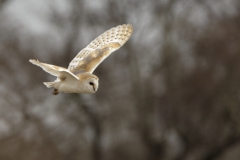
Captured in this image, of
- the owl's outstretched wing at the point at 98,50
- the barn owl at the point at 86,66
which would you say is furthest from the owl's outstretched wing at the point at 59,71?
the owl's outstretched wing at the point at 98,50

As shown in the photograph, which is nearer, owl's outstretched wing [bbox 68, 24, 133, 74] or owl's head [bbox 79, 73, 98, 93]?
owl's head [bbox 79, 73, 98, 93]

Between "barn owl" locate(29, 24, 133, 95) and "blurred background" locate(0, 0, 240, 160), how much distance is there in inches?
358

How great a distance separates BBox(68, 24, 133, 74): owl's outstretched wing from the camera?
710 cm

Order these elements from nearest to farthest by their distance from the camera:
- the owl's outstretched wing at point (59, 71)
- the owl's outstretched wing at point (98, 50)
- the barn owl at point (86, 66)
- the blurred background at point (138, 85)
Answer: the owl's outstretched wing at point (59, 71) < the barn owl at point (86, 66) < the owl's outstretched wing at point (98, 50) < the blurred background at point (138, 85)

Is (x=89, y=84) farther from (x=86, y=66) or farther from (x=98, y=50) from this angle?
(x=98, y=50)

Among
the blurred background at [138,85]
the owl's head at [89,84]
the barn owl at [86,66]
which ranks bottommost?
the owl's head at [89,84]

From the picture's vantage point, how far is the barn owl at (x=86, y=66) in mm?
6316

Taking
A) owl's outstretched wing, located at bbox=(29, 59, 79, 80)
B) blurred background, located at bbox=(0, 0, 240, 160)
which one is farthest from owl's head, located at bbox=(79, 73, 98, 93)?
blurred background, located at bbox=(0, 0, 240, 160)

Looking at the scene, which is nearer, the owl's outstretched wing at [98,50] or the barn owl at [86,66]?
the barn owl at [86,66]

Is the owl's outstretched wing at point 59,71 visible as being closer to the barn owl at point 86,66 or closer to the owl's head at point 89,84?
the barn owl at point 86,66

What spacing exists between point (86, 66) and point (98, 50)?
0.41 metres

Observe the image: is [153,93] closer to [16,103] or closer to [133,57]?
[133,57]

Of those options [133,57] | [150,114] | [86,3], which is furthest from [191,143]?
[86,3]

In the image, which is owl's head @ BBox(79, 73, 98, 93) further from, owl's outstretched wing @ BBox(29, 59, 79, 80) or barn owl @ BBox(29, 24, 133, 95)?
owl's outstretched wing @ BBox(29, 59, 79, 80)
